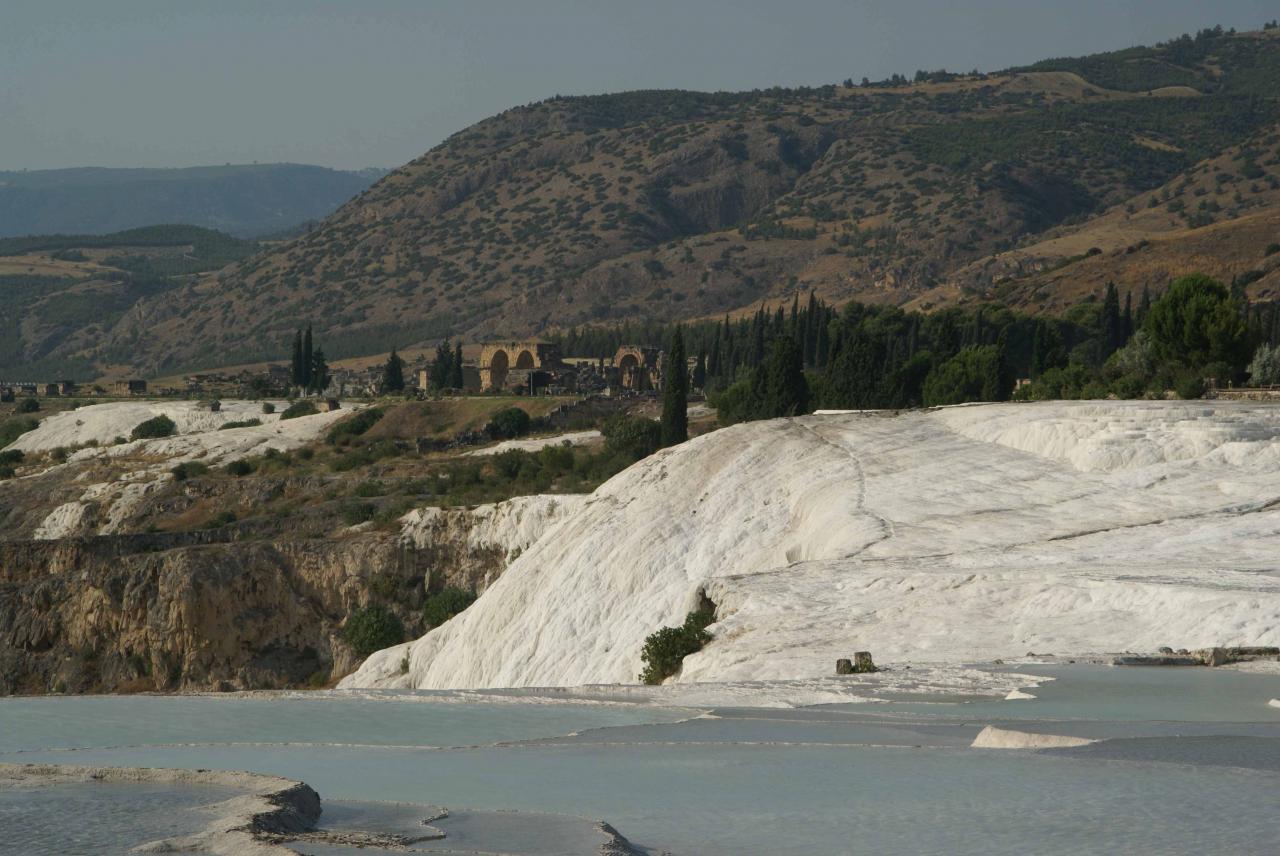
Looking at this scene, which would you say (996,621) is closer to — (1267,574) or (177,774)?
(1267,574)

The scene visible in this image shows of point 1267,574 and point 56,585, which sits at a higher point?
point 1267,574

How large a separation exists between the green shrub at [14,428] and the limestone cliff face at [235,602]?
58.6m

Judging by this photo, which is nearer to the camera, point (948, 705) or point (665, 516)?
point (948, 705)

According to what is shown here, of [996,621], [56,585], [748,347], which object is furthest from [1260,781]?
[748,347]

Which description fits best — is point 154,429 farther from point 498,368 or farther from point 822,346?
point 822,346

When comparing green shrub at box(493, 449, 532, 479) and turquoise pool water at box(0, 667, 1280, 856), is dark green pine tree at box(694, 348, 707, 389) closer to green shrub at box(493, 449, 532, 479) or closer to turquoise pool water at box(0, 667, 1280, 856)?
green shrub at box(493, 449, 532, 479)

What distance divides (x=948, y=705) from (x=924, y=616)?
10.1 meters

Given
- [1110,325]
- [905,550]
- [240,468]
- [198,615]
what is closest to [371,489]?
[240,468]

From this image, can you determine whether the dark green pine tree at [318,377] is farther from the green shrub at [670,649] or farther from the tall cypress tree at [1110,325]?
the green shrub at [670,649]

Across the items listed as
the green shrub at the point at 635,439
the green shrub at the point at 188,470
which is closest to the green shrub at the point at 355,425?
the green shrub at the point at 188,470

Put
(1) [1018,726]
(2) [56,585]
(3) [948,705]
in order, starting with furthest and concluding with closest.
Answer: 1. (2) [56,585]
2. (3) [948,705]
3. (1) [1018,726]

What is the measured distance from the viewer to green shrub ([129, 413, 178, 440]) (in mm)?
111125

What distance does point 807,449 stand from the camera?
45.7 meters

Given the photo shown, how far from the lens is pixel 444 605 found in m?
57.4
